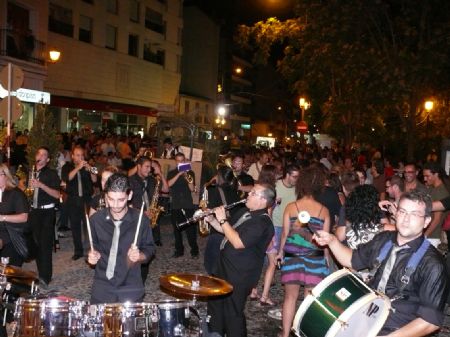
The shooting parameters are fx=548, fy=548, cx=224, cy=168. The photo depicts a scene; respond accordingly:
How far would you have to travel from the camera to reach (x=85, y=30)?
102 ft

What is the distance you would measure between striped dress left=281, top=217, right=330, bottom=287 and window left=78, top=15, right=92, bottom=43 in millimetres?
27398

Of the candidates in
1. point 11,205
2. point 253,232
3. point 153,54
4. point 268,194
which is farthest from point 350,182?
point 153,54

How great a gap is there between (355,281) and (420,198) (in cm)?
70

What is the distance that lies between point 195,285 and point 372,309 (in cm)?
153

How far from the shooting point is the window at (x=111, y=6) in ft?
109

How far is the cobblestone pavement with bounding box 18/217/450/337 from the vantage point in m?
7.09

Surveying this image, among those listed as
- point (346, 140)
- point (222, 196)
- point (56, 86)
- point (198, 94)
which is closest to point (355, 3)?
point (222, 196)

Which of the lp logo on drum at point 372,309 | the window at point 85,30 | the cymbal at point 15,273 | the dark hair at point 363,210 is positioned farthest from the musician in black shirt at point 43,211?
the window at point 85,30

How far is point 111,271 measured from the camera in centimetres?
454

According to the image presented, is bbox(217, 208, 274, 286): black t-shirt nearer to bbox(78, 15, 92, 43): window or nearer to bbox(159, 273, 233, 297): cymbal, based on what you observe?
bbox(159, 273, 233, 297): cymbal

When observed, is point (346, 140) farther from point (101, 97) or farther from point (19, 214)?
point (19, 214)

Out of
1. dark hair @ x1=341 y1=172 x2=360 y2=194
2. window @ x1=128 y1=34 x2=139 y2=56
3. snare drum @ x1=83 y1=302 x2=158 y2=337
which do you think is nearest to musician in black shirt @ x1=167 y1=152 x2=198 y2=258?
dark hair @ x1=341 y1=172 x2=360 y2=194

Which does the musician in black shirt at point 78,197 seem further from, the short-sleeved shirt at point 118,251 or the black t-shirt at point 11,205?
the short-sleeved shirt at point 118,251

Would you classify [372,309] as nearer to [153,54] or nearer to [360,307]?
[360,307]
